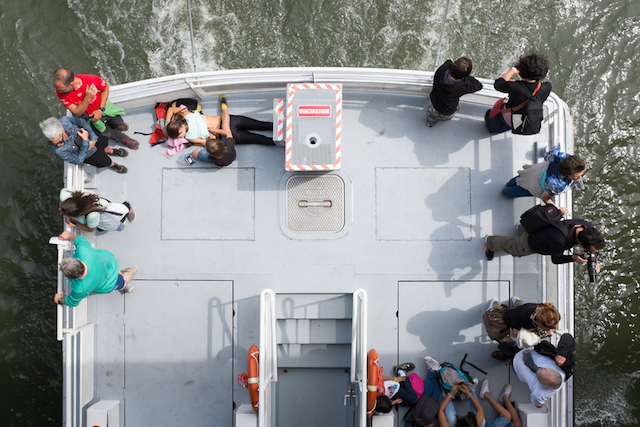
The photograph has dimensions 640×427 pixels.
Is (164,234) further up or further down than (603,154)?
further down

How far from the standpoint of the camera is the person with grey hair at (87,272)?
381cm

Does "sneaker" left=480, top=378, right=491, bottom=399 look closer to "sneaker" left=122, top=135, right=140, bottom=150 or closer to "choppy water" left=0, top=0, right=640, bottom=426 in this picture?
"choppy water" left=0, top=0, right=640, bottom=426

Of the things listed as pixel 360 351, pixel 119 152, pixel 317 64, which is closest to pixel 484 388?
pixel 360 351

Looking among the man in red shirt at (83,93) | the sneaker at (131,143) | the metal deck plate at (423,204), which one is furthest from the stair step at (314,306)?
the man in red shirt at (83,93)

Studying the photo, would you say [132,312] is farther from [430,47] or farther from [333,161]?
[430,47]

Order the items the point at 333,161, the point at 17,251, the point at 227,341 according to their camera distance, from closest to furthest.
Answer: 1. the point at 333,161
2. the point at 227,341
3. the point at 17,251

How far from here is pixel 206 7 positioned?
6684 millimetres

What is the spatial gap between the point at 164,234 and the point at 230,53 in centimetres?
328

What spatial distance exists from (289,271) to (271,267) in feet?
0.68

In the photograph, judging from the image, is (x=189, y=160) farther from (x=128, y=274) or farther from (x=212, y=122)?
(x=128, y=274)

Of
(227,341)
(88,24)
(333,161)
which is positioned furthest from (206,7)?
(227,341)

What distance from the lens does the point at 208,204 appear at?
4.84 metres

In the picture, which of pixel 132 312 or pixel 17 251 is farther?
pixel 17 251

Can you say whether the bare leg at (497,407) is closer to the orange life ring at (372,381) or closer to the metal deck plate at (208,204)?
the orange life ring at (372,381)
